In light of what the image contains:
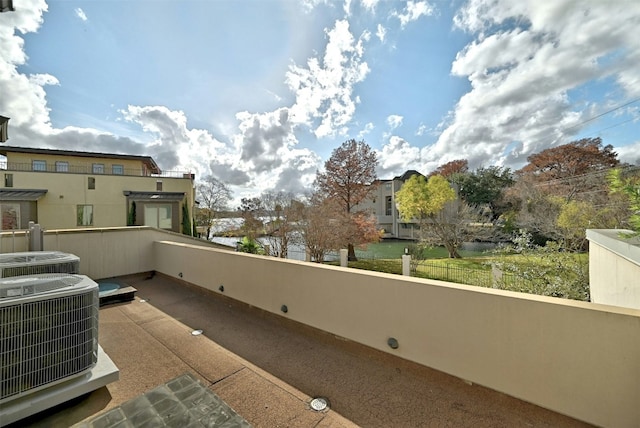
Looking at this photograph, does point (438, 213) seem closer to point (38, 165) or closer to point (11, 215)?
point (11, 215)

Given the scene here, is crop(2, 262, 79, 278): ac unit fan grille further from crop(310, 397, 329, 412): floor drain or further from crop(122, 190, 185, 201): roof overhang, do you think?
crop(122, 190, 185, 201): roof overhang

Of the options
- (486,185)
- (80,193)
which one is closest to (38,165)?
(80,193)

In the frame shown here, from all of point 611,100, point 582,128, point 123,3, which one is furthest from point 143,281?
point 582,128

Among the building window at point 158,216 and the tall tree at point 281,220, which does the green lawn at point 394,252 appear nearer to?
the tall tree at point 281,220

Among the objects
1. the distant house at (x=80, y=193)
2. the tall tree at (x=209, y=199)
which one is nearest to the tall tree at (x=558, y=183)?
the distant house at (x=80, y=193)

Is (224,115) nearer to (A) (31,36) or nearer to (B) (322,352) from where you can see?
(A) (31,36)

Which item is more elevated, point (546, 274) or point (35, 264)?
point (35, 264)

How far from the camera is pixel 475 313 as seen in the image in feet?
6.37

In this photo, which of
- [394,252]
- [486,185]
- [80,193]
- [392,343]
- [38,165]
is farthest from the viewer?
[486,185]

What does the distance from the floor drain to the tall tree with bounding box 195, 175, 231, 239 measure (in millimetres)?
20296

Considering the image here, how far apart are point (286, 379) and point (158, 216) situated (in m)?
15.1

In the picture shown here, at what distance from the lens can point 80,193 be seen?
12.8 m

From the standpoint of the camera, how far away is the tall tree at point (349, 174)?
14.3 meters

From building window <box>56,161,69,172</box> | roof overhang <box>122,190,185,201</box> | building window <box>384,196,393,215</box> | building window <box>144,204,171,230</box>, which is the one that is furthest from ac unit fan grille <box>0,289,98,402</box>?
building window <box>384,196,393,215</box>
